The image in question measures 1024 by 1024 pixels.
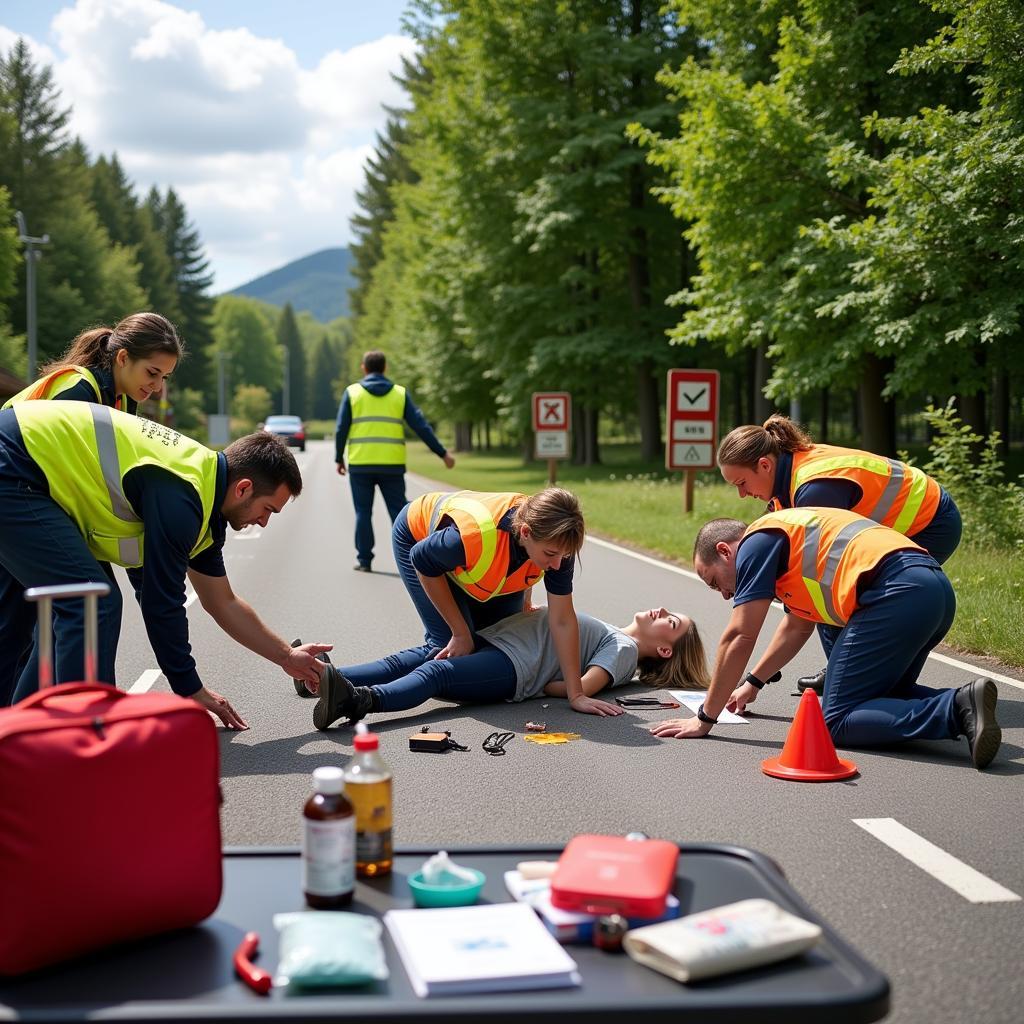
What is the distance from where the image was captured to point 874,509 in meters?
6.79

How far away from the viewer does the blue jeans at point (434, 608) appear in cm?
702

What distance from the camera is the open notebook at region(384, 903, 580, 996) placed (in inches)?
110

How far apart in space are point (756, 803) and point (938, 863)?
884 millimetres

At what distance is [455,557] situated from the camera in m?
6.52

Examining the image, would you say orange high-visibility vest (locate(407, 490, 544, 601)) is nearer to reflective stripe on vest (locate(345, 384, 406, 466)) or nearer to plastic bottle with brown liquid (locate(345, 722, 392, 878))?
plastic bottle with brown liquid (locate(345, 722, 392, 878))

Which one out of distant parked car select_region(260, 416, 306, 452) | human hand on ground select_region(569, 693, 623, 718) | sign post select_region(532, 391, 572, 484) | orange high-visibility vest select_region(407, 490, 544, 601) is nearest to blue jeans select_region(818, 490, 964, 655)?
human hand on ground select_region(569, 693, 623, 718)

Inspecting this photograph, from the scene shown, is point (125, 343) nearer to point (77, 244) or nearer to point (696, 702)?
point (696, 702)

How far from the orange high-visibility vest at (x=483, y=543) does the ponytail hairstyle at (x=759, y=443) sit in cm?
113

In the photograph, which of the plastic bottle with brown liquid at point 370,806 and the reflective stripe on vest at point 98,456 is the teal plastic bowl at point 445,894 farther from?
the reflective stripe on vest at point 98,456

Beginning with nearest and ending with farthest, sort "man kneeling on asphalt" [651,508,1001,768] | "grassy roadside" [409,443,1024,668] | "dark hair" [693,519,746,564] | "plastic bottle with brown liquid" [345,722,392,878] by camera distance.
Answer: "plastic bottle with brown liquid" [345,722,392,878] → "man kneeling on asphalt" [651,508,1001,768] → "dark hair" [693,519,746,564] → "grassy roadside" [409,443,1024,668]

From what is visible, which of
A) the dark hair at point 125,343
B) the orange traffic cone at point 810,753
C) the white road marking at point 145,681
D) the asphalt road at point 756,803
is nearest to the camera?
the asphalt road at point 756,803

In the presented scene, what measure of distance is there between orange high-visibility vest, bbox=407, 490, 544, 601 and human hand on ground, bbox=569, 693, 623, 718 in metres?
0.69

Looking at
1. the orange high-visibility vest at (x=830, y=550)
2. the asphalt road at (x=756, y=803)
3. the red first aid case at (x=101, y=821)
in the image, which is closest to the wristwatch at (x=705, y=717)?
the asphalt road at (x=756, y=803)

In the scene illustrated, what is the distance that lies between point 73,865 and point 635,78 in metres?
33.4
